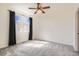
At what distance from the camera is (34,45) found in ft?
11.8

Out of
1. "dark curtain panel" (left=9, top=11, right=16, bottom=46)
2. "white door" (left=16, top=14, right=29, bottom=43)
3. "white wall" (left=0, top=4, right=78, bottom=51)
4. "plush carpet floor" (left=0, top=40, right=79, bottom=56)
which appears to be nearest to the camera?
"plush carpet floor" (left=0, top=40, right=79, bottom=56)

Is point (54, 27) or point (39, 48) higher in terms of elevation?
point (54, 27)

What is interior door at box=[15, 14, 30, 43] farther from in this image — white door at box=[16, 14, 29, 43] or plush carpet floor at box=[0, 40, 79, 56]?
plush carpet floor at box=[0, 40, 79, 56]

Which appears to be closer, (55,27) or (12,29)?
(55,27)

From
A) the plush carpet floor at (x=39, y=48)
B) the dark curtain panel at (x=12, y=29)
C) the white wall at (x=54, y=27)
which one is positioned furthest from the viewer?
the dark curtain panel at (x=12, y=29)

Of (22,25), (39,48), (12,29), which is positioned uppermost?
(22,25)

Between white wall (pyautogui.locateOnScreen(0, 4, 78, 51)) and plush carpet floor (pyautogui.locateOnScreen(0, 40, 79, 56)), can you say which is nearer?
plush carpet floor (pyautogui.locateOnScreen(0, 40, 79, 56))

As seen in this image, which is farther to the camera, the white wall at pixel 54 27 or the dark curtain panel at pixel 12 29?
the dark curtain panel at pixel 12 29

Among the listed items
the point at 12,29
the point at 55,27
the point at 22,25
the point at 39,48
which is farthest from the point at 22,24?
the point at 55,27

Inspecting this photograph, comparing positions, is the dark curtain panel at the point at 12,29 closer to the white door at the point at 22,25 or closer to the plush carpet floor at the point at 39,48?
Result: the white door at the point at 22,25

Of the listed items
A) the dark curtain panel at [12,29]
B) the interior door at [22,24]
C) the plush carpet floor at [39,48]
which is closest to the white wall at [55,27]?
the plush carpet floor at [39,48]

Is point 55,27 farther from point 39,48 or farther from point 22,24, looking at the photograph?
point 22,24

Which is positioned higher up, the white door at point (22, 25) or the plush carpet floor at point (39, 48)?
the white door at point (22, 25)

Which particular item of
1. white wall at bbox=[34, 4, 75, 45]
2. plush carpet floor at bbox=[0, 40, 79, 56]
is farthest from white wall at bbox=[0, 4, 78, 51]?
plush carpet floor at bbox=[0, 40, 79, 56]
